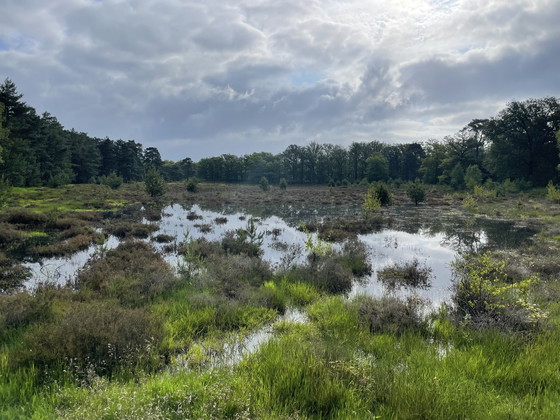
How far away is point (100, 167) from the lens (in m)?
88.7

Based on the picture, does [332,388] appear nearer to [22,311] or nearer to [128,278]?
[22,311]

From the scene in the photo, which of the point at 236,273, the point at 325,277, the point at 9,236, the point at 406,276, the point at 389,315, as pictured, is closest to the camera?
the point at 389,315

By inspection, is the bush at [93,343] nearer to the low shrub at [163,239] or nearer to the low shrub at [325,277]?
the low shrub at [325,277]

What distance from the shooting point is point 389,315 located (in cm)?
739

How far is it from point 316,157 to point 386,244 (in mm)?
97985

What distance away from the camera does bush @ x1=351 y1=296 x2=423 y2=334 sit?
23.2ft

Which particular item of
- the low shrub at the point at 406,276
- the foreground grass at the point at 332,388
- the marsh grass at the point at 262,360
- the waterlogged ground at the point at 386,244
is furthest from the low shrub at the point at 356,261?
the foreground grass at the point at 332,388

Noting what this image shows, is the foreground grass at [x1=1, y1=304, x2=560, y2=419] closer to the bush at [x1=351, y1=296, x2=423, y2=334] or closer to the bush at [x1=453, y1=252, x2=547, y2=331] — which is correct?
the bush at [x1=453, y1=252, x2=547, y2=331]

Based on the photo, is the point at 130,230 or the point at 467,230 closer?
the point at 130,230

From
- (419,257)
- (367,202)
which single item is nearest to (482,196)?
(367,202)

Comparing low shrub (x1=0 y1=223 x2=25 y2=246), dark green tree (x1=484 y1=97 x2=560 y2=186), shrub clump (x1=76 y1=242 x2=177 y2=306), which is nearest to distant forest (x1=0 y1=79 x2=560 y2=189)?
dark green tree (x1=484 y1=97 x2=560 y2=186)

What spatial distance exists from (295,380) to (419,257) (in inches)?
473

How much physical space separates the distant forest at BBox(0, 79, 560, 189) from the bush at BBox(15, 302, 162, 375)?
34.8 m

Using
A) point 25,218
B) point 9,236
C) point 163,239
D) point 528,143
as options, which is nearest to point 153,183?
point 25,218
